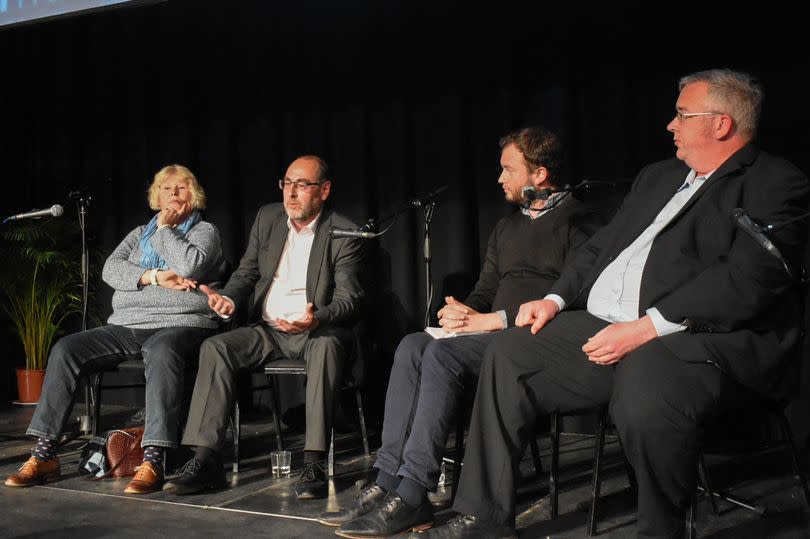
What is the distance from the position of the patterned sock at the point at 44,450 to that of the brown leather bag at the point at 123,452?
223 millimetres

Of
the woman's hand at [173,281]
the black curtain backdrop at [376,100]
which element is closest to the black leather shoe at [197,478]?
the woman's hand at [173,281]

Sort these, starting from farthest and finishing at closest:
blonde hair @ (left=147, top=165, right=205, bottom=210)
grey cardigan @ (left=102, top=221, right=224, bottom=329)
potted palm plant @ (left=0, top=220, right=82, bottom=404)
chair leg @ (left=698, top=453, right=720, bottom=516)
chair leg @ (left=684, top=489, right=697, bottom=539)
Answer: potted palm plant @ (left=0, top=220, right=82, bottom=404) < blonde hair @ (left=147, top=165, right=205, bottom=210) < grey cardigan @ (left=102, top=221, right=224, bottom=329) < chair leg @ (left=698, top=453, right=720, bottom=516) < chair leg @ (left=684, top=489, right=697, bottom=539)

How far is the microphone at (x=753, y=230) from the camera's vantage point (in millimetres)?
1970

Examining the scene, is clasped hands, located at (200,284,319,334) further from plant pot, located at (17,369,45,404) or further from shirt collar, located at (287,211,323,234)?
plant pot, located at (17,369,45,404)

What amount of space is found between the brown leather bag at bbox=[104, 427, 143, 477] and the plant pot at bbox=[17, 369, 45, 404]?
7.09 ft

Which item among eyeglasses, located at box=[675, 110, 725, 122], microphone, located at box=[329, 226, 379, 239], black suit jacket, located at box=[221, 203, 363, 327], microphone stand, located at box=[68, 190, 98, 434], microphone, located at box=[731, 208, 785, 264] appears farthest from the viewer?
microphone stand, located at box=[68, 190, 98, 434]

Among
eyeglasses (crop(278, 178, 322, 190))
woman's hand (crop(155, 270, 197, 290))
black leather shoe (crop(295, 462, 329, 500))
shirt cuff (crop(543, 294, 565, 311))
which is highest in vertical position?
eyeglasses (crop(278, 178, 322, 190))

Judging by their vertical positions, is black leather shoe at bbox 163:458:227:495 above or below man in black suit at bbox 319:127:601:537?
below

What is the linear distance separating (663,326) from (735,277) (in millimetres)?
223

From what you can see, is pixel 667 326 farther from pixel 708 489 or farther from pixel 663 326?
pixel 708 489

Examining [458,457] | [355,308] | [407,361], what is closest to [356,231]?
[355,308]

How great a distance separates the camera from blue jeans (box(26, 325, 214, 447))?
130 inches

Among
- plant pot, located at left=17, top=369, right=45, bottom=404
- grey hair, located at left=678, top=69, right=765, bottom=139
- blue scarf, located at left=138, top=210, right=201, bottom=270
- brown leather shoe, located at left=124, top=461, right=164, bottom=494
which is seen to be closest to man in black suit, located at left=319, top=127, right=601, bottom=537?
grey hair, located at left=678, top=69, right=765, bottom=139

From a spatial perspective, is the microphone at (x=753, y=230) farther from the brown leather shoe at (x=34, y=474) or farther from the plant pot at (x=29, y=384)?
the plant pot at (x=29, y=384)
